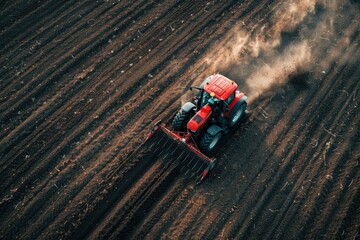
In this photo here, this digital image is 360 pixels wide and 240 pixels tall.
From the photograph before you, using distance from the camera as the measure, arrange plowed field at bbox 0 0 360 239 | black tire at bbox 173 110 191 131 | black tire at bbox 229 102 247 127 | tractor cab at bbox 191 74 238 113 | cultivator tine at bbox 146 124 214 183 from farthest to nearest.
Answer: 1. black tire at bbox 229 102 247 127
2. black tire at bbox 173 110 191 131
3. cultivator tine at bbox 146 124 214 183
4. tractor cab at bbox 191 74 238 113
5. plowed field at bbox 0 0 360 239

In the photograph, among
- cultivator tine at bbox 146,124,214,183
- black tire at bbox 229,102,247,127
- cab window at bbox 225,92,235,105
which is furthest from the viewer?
black tire at bbox 229,102,247,127

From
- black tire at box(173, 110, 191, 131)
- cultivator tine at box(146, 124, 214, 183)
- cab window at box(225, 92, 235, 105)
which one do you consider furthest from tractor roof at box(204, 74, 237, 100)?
cultivator tine at box(146, 124, 214, 183)

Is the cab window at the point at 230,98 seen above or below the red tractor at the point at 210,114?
above

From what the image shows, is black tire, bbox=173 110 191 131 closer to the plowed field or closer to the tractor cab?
the tractor cab

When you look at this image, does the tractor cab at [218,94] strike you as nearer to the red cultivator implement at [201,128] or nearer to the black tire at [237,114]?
the red cultivator implement at [201,128]

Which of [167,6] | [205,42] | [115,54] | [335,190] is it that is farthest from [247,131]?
[167,6]

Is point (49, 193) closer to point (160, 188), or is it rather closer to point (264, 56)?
point (160, 188)

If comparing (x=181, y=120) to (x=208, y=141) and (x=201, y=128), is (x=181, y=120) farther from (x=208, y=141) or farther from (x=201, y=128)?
(x=208, y=141)

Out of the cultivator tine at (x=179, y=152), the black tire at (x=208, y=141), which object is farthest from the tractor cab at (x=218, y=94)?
the cultivator tine at (x=179, y=152)
